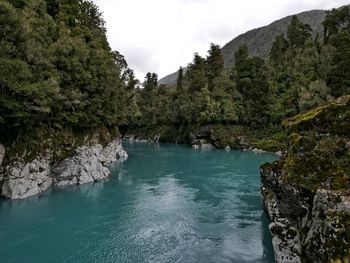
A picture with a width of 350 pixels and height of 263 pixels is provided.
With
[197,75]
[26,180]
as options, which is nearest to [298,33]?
[197,75]

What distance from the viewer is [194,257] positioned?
1531 centimetres

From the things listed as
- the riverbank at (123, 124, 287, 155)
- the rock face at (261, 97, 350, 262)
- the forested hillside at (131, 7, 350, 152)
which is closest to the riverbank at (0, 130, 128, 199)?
the rock face at (261, 97, 350, 262)

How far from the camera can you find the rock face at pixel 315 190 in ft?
31.5

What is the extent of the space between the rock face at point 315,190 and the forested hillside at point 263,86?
4395 cm

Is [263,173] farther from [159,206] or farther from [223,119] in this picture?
[223,119]

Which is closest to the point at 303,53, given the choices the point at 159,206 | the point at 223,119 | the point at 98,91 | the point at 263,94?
the point at 263,94

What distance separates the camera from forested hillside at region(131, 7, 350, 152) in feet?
191

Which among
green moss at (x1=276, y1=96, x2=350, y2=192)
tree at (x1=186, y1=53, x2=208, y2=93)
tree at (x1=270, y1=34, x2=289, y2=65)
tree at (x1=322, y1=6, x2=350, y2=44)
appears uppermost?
tree at (x1=322, y1=6, x2=350, y2=44)

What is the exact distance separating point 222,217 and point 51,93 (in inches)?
693

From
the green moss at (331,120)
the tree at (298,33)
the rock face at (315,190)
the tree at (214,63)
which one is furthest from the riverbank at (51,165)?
the tree at (298,33)

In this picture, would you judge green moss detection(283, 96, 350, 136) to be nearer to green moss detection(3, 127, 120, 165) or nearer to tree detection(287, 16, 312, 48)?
green moss detection(3, 127, 120, 165)

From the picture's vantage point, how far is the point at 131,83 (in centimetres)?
5938

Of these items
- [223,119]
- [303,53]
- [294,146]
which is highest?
[303,53]

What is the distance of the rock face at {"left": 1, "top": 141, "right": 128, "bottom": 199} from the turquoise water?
1.11 m
